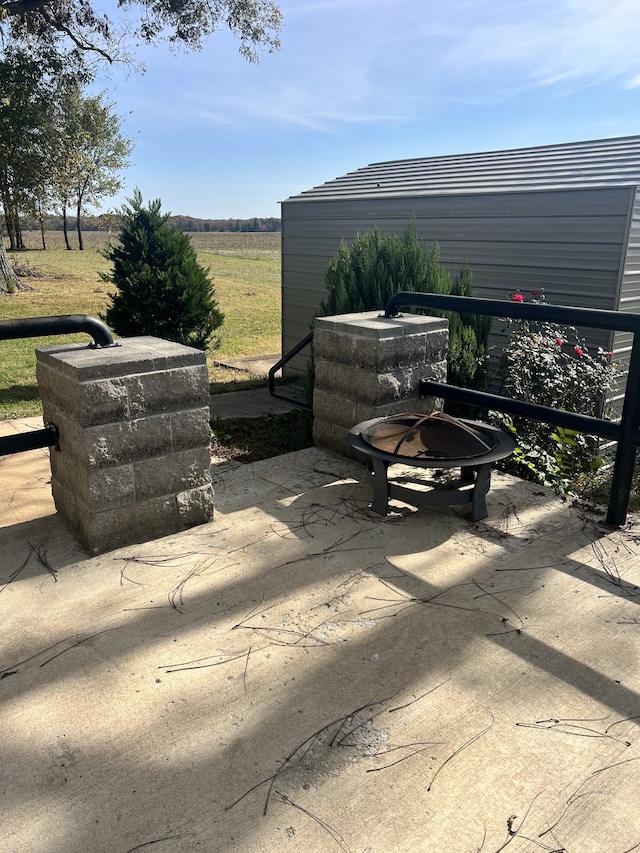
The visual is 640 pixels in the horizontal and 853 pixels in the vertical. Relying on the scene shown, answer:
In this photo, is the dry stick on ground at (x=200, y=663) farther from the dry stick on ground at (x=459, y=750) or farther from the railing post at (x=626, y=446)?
the railing post at (x=626, y=446)

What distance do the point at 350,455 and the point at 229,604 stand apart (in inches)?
67.7

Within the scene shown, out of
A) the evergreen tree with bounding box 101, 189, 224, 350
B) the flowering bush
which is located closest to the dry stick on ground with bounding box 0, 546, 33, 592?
the flowering bush

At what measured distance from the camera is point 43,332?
109 inches

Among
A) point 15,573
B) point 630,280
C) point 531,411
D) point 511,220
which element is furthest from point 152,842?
point 511,220

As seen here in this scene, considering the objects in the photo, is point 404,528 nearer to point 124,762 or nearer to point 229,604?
point 229,604

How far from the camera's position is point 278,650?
220cm

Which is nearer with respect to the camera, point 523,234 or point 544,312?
point 544,312

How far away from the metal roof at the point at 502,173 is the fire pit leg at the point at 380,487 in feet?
15.8

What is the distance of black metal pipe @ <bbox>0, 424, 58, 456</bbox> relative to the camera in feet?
9.40

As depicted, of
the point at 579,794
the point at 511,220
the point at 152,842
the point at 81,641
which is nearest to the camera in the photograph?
the point at 152,842

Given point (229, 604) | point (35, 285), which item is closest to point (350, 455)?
point (229, 604)

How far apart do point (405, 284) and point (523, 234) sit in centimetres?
212

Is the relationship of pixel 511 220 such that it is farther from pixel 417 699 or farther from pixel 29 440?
pixel 417 699

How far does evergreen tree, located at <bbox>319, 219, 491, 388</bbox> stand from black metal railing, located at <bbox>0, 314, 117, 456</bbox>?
11.4 ft
